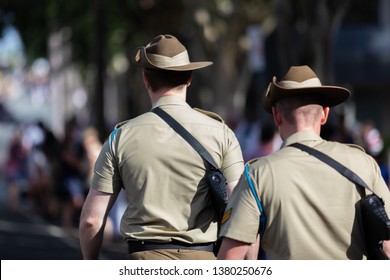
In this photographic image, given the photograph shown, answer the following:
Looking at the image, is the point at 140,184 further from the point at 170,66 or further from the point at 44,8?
the point at 44,8

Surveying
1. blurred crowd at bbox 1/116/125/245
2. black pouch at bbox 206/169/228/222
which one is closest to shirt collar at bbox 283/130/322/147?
black pouch at bbox 206/169/228/222

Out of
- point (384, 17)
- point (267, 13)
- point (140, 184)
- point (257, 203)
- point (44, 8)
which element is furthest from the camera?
point (384, 17)

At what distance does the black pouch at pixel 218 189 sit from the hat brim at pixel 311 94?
0.47 meters

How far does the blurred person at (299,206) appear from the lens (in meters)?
4.78

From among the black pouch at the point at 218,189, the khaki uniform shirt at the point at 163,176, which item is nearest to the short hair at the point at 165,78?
the khaki uniform shirt at the point at 163,176

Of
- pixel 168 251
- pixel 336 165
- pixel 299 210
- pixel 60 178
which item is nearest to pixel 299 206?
pixel 299 210

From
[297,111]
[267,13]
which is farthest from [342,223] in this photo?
[267,13]

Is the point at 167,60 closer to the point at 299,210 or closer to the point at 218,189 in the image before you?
the point at 218,189

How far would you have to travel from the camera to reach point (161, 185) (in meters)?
5.63

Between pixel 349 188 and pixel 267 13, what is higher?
pixel 349 188

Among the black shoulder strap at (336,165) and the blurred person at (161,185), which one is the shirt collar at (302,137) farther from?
the blurred person at (161,185)

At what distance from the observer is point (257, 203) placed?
477 centimetres

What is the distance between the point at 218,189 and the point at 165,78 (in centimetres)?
68

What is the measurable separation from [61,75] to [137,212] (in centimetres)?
3536
